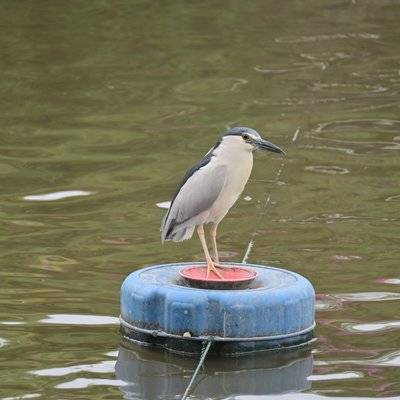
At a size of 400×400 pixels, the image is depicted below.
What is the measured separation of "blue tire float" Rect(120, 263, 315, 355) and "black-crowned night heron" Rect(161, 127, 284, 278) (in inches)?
12.1

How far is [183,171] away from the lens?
1145 centimetres

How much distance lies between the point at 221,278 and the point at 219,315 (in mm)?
304

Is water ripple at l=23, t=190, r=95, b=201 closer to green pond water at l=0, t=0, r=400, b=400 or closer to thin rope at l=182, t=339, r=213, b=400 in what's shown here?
green pond water at l=0, t=0, r=400, b=400

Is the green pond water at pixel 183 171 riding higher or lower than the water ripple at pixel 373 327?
higher

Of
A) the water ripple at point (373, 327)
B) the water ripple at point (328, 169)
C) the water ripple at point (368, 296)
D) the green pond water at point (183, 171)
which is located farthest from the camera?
the water ripple at point (328, 169)

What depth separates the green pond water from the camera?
7234mm

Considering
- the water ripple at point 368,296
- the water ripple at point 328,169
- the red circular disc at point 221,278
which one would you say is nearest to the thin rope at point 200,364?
the red circular disc at point 221,278

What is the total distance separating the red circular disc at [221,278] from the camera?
7309 millimetres

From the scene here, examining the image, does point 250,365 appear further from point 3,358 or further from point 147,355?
point 3,358

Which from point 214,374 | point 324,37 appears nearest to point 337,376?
point 214,374

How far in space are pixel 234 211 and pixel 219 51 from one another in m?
5.38

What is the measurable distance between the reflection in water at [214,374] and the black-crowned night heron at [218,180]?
511 mm

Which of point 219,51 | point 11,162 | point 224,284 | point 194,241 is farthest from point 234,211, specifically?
point 219,51

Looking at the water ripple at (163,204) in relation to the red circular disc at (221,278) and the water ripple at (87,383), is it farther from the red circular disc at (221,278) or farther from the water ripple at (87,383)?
the water ripple at (87,383)
